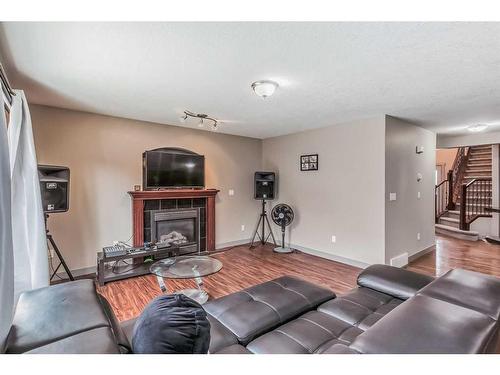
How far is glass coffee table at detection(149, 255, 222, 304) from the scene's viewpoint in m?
2.46

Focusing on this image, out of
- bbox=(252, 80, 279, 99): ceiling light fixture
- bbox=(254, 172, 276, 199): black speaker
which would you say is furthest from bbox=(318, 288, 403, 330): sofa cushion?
bbox=(254, 172, 276, 199): black speaker

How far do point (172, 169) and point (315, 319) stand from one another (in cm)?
324

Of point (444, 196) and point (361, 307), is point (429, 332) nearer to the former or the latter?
point (361, 307)

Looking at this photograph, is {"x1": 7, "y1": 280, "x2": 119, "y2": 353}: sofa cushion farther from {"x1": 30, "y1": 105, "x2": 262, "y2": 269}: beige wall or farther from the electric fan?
the electric fan

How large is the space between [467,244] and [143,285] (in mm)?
6049

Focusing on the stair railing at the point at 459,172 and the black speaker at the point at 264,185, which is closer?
the black speaker at the point at 264,185

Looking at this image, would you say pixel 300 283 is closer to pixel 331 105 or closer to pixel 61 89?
pixel 331 105

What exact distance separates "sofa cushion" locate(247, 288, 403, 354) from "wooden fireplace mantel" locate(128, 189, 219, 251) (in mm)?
2956

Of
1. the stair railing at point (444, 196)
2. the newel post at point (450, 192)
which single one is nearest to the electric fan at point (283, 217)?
the stair railing at point (444, 196)

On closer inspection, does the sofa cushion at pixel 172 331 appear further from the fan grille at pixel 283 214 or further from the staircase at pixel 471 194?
the staircase at pixel 471 194

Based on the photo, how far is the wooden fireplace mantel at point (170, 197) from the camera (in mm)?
3793

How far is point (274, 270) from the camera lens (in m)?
3.69

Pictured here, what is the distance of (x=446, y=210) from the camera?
22.3 ft

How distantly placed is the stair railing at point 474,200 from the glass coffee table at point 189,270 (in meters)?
6.08
